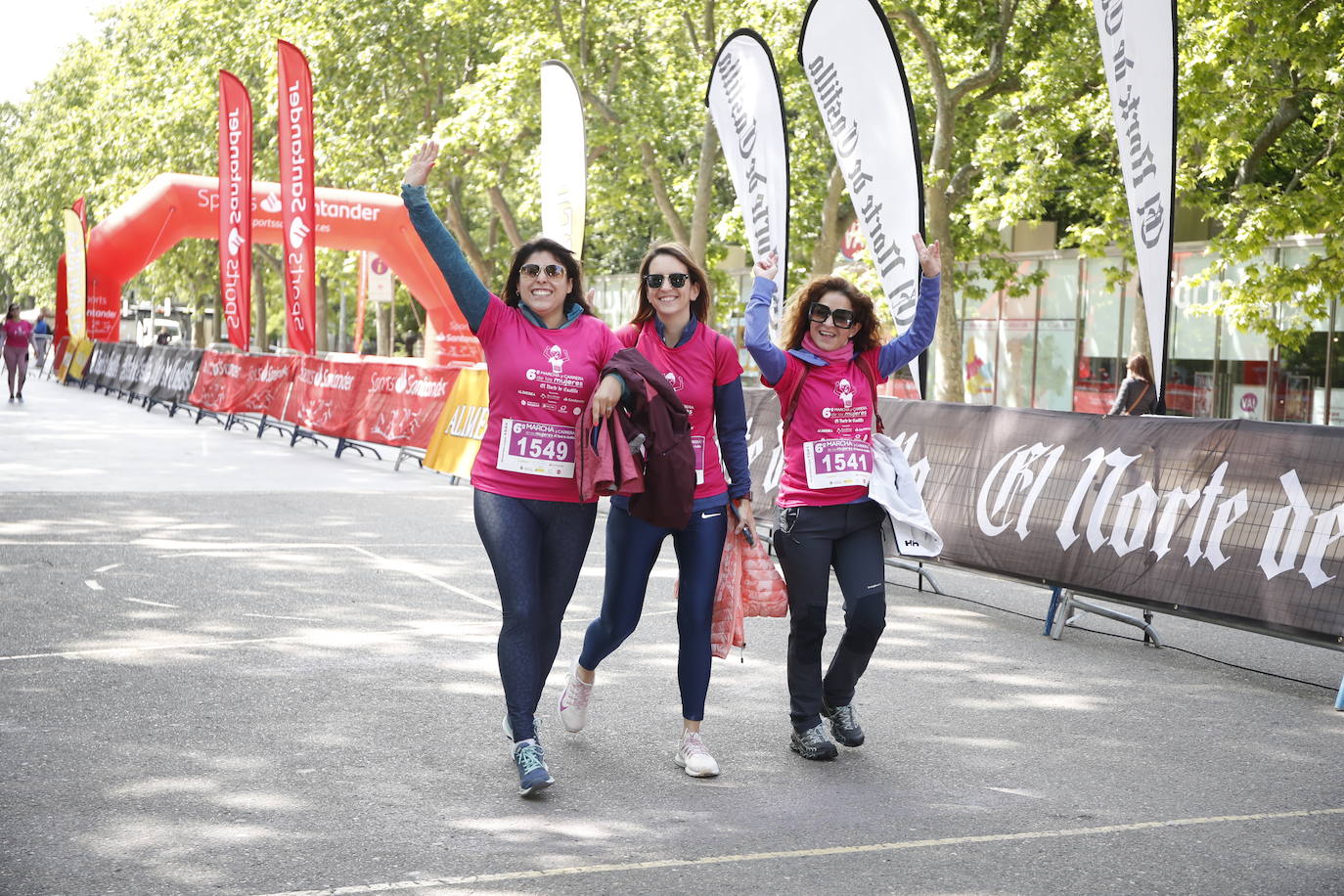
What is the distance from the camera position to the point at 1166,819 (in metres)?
4.89

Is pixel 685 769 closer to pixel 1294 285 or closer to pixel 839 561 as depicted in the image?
pixel 839 561

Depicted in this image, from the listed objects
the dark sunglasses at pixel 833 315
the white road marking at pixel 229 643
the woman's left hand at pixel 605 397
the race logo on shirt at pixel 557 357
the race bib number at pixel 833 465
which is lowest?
the white road marking at pixel 229 643

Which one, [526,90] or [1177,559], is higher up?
[526,90]

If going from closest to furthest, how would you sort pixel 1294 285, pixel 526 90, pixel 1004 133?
pixel 1294 285 < pixel 1004 133 < pixel 526 90

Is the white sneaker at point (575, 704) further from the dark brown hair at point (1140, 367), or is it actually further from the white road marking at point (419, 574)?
the dark brown hair at point (1140, 367)

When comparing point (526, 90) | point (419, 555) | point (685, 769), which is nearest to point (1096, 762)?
point (685, 769)

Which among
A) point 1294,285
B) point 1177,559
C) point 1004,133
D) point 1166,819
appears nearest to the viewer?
point 1166,819

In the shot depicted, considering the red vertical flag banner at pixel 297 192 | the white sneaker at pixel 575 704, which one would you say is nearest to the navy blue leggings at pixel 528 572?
the white sneaker at pixel 575 704

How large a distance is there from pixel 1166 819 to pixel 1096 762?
74cm

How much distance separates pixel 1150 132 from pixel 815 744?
5058 mm

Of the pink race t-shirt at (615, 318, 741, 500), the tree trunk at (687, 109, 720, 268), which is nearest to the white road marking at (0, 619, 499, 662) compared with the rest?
the pink race t-shirt at (615, 318, 741, 500)

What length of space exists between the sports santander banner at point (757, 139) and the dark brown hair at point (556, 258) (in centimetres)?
696

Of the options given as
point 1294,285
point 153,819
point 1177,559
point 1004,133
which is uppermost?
point 1004,133

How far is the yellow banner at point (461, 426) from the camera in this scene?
49.8ft
